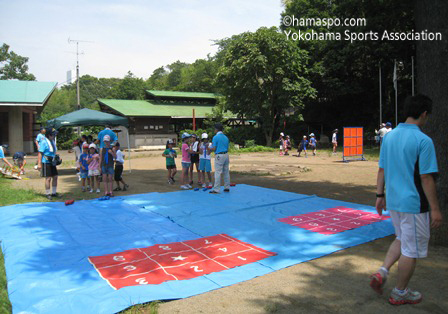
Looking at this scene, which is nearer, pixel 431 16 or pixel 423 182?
pixel 423 182

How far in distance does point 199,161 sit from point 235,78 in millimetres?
21367

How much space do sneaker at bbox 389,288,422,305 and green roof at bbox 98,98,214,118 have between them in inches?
1209

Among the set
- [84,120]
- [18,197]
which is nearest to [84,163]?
[18,197]

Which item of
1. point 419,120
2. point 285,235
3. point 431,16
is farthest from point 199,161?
point 419,120

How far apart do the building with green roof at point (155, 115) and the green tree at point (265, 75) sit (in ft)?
15.6

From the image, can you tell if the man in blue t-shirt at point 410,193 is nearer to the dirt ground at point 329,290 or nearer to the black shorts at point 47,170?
the dirt ground at point 329,290

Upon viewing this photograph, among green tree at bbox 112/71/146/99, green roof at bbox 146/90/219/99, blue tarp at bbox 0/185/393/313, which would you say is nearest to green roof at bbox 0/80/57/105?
green roof at bbox 146/90/219/99

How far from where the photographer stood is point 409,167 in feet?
10.5

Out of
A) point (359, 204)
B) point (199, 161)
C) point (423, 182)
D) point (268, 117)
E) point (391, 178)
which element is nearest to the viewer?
point (423, 182)

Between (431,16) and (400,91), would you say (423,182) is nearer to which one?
(431,16)

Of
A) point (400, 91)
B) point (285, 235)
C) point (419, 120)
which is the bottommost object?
point (285, 235)

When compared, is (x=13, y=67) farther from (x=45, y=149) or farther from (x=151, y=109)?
(x=45, y=149)

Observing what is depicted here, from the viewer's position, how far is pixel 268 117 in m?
31.9

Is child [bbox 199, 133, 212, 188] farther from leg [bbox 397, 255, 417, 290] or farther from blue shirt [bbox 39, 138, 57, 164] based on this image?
leg [bbox 397, 255, 417, 290]
